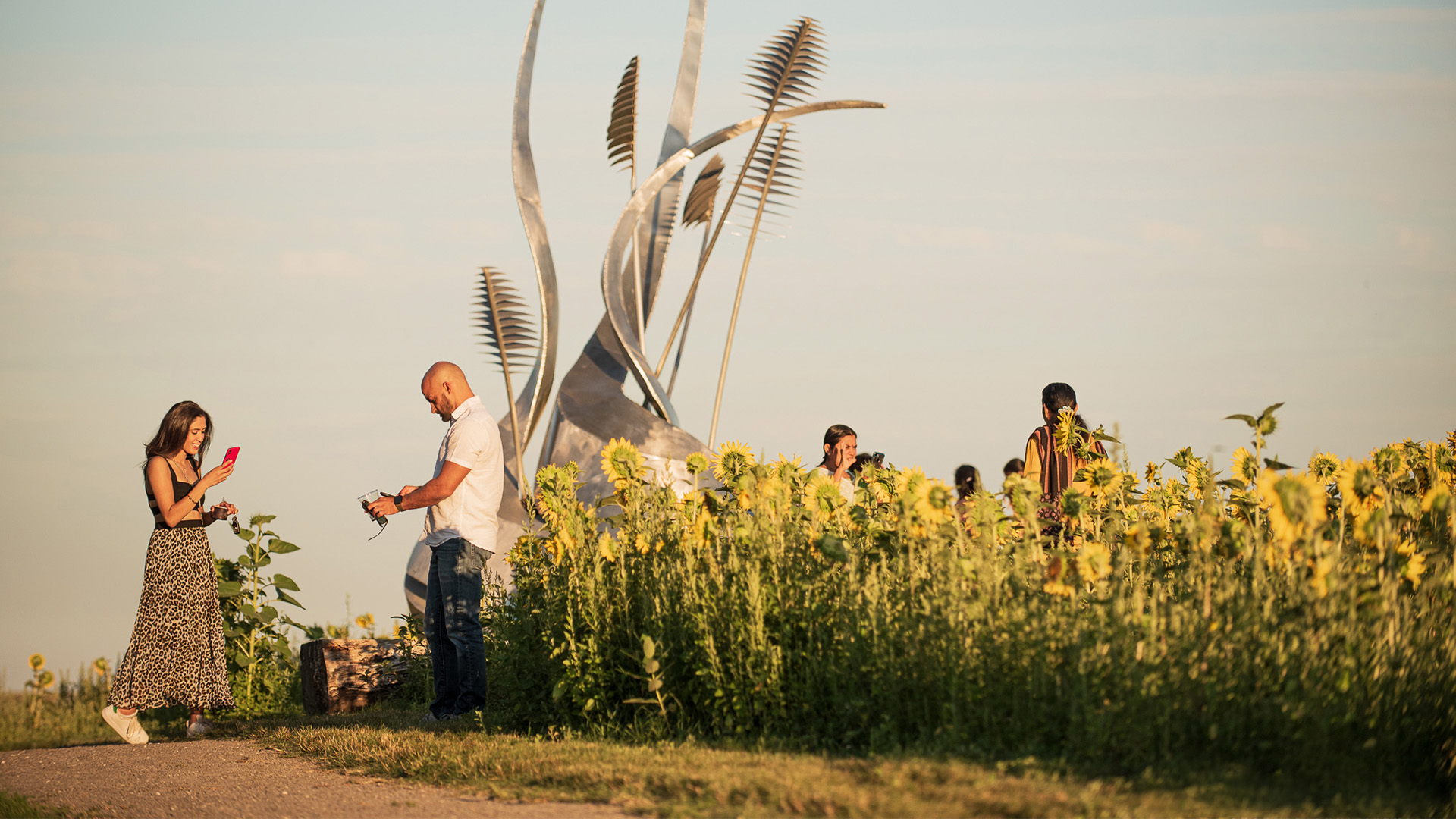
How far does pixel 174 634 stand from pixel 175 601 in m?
0.16

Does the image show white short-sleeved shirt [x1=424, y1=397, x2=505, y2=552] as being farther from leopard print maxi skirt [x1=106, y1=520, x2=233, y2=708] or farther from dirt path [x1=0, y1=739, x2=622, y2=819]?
leopard print maxi skirt [x1=106, y1=520, x2=233, y2=708]

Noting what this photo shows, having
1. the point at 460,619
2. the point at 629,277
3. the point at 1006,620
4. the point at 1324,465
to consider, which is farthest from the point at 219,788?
the point at 629,277

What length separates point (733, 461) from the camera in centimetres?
457

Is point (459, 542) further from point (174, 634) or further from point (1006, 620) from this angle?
point (1006, 620)

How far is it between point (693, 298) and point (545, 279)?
160cm

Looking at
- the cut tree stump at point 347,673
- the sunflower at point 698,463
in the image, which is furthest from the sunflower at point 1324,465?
the cut tree stump at point 347,673

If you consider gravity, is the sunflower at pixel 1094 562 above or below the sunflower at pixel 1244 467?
below

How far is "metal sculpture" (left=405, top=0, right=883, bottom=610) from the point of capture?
10422 mm

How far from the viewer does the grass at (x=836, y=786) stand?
2.83 m

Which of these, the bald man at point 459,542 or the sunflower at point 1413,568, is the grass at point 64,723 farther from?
the sunflower at point 1413,568

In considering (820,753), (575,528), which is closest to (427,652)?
(575,528)

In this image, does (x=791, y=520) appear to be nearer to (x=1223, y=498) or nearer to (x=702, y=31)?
(x=1223, y=498)

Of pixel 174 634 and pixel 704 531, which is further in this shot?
pixel 174 634

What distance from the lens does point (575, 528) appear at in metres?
4.54
